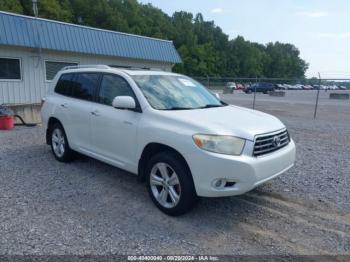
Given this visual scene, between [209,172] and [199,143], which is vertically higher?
[199,143]

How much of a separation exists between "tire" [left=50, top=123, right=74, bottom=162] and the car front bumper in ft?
10.5

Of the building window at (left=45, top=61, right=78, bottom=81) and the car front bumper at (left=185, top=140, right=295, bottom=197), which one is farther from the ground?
the building window at (left=45, top=61, right=78, bottom=81)

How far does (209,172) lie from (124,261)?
1.27 m

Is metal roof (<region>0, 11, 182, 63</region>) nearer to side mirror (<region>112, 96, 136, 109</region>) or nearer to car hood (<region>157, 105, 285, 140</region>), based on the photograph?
side mirror (<region>112, 96, 136, 109</region>)

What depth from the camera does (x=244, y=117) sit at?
4.23m

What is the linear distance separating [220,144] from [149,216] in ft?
4.34

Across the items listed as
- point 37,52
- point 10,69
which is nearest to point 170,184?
point 10,69

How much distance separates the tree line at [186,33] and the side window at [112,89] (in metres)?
48.1

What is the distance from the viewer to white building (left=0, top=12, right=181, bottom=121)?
1183 cm

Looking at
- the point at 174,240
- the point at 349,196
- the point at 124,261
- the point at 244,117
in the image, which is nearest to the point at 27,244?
the point at 124,261

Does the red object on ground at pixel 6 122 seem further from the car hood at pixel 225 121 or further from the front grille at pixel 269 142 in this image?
the front grille at pixel 269 142

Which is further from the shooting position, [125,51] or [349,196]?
[125,51]

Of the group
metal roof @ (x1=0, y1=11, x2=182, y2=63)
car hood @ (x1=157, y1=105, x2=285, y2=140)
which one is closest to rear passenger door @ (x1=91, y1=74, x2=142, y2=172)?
car hood @ (x1=157, y1=105, x2=285, y2=140)

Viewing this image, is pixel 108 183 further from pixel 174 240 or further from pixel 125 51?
pixel 125 51
